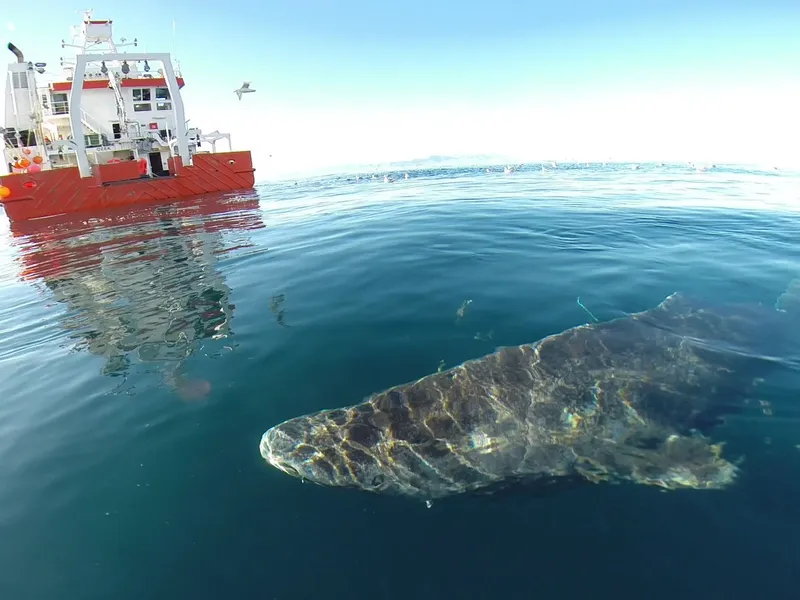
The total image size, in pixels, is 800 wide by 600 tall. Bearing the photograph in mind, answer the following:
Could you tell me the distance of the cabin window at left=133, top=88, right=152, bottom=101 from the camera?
127 feet

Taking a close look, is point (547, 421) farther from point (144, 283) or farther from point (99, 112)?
point (99, 112)

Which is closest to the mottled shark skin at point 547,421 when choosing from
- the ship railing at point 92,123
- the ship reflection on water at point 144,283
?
the ship reflection on water at point 144,283

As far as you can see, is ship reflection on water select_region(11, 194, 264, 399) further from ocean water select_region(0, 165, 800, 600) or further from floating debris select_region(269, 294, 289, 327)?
floating debris select_region(269, 294, 289, 327)

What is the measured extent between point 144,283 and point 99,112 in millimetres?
→ 38618

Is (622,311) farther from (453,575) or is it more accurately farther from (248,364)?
(248,364)

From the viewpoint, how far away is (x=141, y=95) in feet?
128

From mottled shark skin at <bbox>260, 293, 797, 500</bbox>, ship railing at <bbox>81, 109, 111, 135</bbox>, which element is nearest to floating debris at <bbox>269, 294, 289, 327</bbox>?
mottled shark skin at <bbox>260, 293, 797, 500</bbox>

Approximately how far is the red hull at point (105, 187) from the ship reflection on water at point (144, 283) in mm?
9727

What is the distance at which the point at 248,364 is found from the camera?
A: 634cm

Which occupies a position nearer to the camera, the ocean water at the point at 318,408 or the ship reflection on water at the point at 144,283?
the ocean water at the point at 318,408

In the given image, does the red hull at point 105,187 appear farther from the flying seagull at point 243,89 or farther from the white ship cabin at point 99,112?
the flying seagull at point 243,89

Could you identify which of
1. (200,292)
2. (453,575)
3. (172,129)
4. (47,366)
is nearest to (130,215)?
A: (172,129)

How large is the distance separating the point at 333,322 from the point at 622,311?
5.35 meters

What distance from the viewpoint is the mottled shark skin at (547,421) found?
436 centimetres
